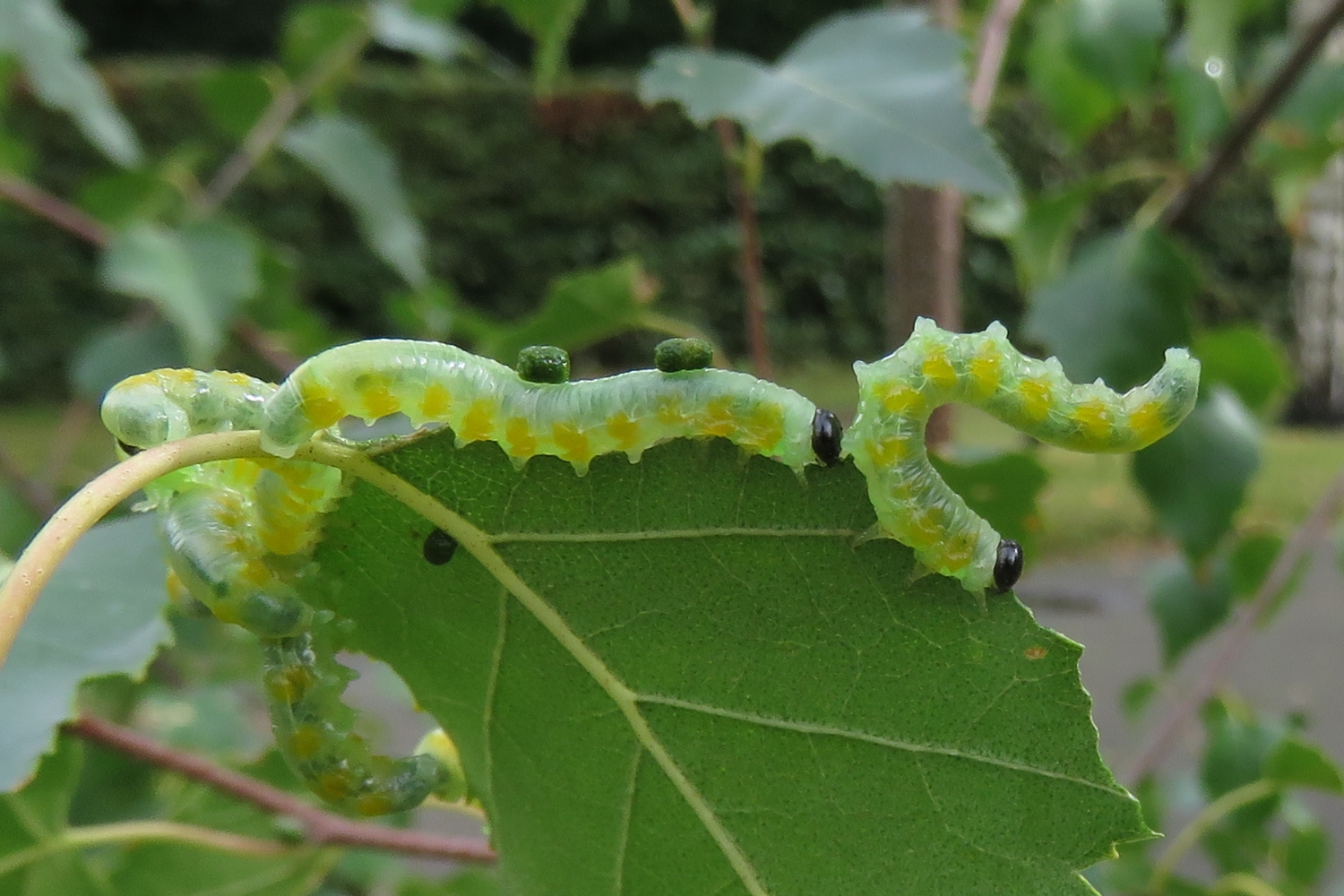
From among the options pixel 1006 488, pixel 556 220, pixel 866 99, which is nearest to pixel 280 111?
pixel 866 99

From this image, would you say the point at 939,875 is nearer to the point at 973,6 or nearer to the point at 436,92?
the point at 973,6

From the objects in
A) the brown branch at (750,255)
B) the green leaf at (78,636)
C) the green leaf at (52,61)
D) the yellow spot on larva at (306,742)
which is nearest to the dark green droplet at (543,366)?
the yellow spot on larva at (306,742)

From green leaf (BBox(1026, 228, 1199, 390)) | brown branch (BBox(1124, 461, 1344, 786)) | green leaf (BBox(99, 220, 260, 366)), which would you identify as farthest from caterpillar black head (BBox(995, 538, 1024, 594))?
green leaf (BBox(99, 220, 260, 366))

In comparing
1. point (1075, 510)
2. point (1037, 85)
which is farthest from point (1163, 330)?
point (1075, 510)

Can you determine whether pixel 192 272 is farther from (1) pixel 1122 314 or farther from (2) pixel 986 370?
(2) pixel 986 370

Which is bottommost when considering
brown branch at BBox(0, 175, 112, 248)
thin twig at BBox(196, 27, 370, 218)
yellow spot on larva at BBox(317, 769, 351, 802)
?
yellow spot on larva at BBox(317, 769, 351, 802)

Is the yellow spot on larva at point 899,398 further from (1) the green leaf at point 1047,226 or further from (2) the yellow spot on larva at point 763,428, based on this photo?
(1) the green leaf at point 1047,226

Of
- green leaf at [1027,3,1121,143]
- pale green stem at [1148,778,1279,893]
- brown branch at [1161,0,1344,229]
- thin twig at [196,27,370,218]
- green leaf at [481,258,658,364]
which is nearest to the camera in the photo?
green leaf at [481,258,658,364]

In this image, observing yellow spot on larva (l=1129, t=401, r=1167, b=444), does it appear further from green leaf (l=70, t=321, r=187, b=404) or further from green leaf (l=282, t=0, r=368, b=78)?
green leaf (l=282, t=0, r=368, b=78)
